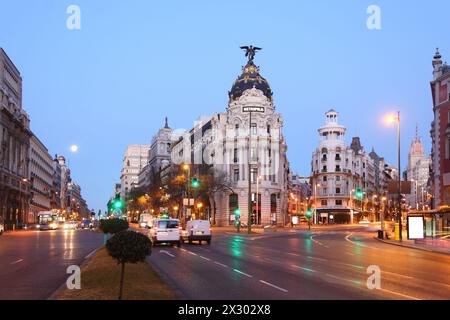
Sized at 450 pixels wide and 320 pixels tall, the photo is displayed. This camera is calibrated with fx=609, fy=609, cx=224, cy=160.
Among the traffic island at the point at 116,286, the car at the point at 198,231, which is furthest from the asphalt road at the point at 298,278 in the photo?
the car at the point at 198,231

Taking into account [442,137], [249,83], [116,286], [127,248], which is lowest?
[116,286]

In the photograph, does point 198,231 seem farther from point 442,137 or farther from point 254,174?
point 254,174

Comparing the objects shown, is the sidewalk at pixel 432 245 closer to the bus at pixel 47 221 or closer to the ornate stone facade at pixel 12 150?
the bus at pixel 47 221

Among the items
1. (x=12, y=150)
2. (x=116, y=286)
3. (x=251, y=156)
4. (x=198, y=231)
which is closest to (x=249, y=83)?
(x=251, y=156)

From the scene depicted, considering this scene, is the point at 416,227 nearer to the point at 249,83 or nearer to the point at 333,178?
the point at 249,83

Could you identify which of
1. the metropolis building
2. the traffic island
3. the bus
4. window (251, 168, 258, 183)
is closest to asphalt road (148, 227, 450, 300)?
the traffic island

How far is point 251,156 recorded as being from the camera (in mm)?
112625

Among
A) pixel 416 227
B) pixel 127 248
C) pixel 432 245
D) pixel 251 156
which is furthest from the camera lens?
pixel 251 156

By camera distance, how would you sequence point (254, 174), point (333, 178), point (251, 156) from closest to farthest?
point (251, 156) → point (254, 174) → point (333, 178)

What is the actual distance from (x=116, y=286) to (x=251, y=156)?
317 feet

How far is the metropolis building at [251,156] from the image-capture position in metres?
112

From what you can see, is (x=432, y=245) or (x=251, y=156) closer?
(x=432, y=245)

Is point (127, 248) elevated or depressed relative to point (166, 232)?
elevated

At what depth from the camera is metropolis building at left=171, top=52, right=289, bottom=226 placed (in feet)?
366
